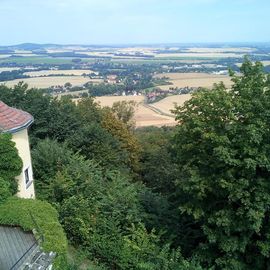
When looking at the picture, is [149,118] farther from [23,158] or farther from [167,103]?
[23,158]

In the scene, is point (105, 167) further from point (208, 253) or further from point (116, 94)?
point (116, 94)

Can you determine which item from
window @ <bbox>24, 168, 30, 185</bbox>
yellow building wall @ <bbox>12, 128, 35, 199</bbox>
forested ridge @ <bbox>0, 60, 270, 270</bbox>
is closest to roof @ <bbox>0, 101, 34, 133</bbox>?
yellow building wall @ <bbox>12, 128, 35, 199</bbox>

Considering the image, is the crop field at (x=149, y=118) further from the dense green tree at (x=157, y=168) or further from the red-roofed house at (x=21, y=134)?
the red-roofed house at (x=21, y=134)

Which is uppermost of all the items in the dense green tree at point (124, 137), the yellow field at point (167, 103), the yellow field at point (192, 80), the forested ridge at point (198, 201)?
the forested ridge at point (198, 201)

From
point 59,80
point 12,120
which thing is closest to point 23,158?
point 12,120

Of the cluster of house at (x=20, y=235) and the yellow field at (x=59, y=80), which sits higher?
the cluster of house at (x=20, y=235)

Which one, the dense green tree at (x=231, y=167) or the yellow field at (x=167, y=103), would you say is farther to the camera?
Answer: the yellow field at (x=167, y=103)

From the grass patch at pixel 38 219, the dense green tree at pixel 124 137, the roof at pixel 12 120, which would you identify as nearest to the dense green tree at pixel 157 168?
the dense green tree at pixel 124 137

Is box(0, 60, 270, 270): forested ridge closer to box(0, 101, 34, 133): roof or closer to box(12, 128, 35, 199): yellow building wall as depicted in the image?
box(0, 101, 34, 133): roof

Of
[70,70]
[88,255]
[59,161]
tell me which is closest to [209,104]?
[88,255]
